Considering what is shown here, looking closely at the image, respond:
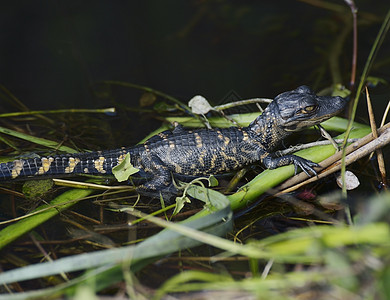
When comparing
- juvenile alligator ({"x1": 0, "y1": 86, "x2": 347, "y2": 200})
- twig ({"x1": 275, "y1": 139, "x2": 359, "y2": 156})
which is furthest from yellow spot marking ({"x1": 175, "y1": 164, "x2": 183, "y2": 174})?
twig ({"x1": 275, "y1": 139, "x2": 359, "y2": 156})

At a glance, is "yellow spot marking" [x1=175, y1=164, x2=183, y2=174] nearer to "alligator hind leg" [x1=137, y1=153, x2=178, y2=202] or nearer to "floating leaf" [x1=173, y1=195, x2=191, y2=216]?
"alligator hind leg" [x1=137, y1=153, x2=178, y2=202]

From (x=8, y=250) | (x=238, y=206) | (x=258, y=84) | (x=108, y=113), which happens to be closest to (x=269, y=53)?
(x=258, y=84)

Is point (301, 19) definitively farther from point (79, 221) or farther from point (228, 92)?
point (79, 221)

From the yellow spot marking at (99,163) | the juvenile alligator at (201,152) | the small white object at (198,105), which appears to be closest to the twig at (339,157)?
the juvenile alligator at (201,152)

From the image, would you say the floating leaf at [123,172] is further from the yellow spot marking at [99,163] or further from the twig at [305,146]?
the twig at [305,146]

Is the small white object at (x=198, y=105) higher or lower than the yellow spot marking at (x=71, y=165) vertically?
higher
